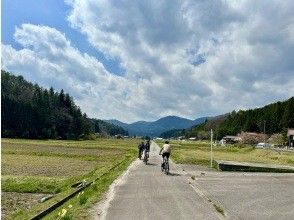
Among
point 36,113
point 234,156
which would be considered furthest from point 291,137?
point 234,156

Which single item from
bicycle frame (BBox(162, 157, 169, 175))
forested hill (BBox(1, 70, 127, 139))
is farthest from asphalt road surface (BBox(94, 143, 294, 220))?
forested hill (BBox(1, 70, 127, 139))

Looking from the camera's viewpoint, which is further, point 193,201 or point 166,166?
point 166,166

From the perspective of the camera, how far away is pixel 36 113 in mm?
138125

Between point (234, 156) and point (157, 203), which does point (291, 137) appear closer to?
point (234, 156)

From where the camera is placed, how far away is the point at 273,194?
1852 cm

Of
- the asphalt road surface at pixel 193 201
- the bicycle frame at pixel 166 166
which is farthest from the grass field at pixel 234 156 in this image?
the asphalt road surface at pixel 193 201

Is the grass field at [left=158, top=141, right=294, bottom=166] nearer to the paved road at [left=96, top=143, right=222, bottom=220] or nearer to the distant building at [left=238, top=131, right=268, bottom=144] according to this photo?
the paved road at [left=96, top=143, right=222, bottom=220]

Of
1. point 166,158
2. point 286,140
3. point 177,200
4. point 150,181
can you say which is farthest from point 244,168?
point 286,140

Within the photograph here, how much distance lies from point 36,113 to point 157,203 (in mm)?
126861

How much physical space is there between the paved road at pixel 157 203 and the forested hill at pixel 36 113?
366 feet

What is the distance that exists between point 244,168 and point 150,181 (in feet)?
40.6

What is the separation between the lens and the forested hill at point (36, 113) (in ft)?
437

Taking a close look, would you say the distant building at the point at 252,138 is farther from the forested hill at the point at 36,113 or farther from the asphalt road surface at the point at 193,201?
the asphalt road surface at the point at 193,201

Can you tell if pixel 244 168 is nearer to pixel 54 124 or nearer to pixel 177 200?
pixel 177 200
